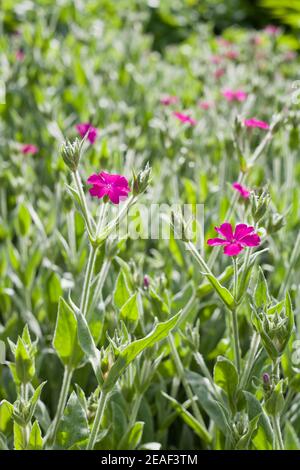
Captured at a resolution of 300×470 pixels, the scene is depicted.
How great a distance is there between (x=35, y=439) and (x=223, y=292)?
0.31 m

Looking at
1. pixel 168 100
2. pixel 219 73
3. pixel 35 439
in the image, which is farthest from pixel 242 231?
pixel 219 73

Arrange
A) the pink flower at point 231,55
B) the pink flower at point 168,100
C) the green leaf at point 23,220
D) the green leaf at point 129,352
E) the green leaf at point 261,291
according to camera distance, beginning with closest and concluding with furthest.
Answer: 1. the green leaf at point 129,352
2. the green leaf at point 261,291
3. the green leaf at point 23,220
4. the pink flower at point 168,100
5. the pink flower at point 231,55

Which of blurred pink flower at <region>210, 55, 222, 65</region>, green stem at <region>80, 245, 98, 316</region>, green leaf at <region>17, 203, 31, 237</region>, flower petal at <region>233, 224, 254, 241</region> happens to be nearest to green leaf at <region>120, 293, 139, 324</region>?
green stem at <region>80, 245, 98, 316</region>

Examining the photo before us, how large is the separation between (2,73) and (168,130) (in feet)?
2.92

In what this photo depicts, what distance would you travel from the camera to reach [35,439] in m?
0.85

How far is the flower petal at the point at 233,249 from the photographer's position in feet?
2.64

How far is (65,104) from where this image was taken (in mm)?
2199

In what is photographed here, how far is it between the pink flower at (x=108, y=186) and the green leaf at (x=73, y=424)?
270 millimetres

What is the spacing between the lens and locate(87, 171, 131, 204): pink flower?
0.86 metres

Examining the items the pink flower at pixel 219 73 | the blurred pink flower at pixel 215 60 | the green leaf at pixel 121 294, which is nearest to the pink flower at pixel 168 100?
the pink flower at pixel 219 73

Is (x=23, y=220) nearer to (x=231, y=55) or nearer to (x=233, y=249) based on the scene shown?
(x=233, y=249)

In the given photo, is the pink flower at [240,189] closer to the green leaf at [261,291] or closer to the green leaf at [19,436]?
the green leaf at [261,291]

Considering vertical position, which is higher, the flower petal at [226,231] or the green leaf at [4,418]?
the flower petal at [226,231]

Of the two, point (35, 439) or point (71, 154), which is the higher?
Answer: point (71, 154)
